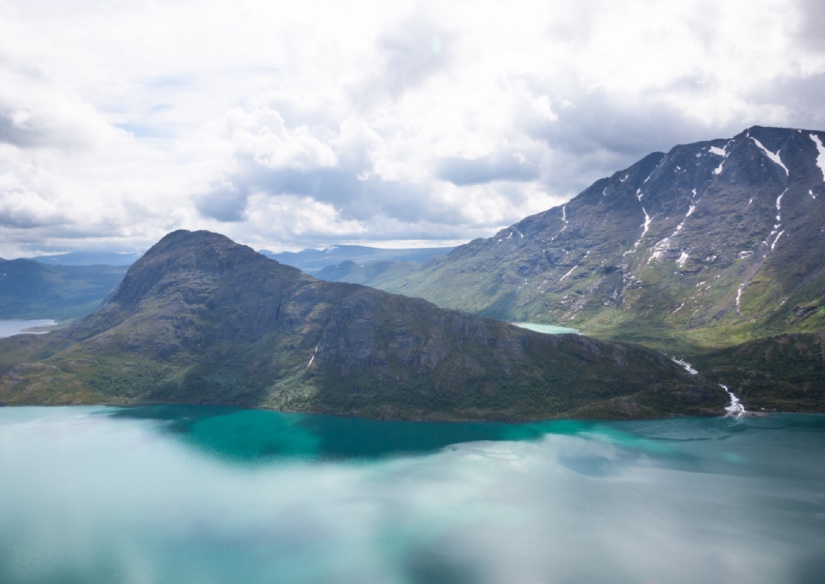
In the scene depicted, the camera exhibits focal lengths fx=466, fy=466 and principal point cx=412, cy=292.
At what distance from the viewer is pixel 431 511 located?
424 ft

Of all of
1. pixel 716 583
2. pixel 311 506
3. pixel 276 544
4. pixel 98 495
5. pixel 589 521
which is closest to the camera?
pixel 716 583

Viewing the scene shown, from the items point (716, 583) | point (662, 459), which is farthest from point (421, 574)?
point (662, 459)

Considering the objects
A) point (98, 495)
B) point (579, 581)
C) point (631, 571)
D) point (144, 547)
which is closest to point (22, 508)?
point (98, 495)

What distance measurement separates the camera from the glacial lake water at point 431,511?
102688 millimetres

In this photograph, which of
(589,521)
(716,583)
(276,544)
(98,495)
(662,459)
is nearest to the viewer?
(716,583)

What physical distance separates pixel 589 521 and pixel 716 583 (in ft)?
103

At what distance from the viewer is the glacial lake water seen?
4043 inches

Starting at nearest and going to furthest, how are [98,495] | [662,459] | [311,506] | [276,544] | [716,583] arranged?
1. [716,583]
2. [276,544]
3. [311,506]
4. [98,495]
5. [662,459]

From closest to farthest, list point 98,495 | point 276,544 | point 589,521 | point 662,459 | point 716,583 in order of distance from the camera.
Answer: point 716,583 < point 276,544 < point 589,521 < point 98,495 < point 662,459

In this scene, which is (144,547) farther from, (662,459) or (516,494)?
(662,459)

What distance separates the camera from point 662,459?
165500mm

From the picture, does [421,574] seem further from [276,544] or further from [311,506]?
[311,506]

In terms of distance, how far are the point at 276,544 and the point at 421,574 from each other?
37788 mm

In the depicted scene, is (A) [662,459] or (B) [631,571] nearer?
(B) [631,571]
